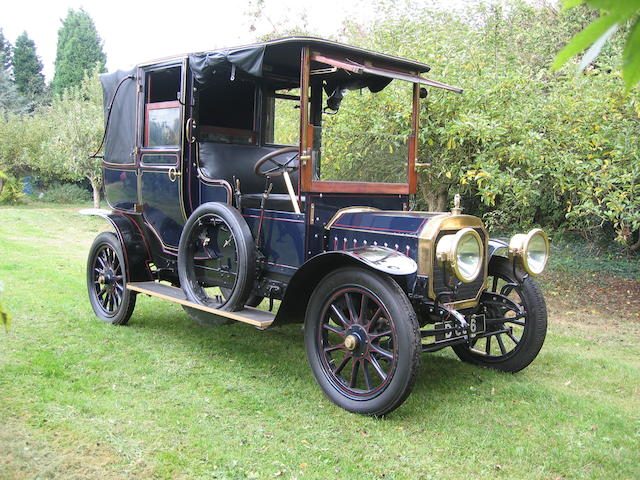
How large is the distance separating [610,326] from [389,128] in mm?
3333

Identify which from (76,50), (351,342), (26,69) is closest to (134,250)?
(351,342)

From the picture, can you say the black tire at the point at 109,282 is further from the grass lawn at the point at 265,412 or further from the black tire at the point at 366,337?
the black tire at the point at 366,337

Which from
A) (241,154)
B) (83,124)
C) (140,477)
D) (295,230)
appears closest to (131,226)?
(241,154)

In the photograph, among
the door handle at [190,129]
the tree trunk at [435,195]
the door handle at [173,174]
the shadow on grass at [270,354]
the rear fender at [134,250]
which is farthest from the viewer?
the tree trunk at [435,195]

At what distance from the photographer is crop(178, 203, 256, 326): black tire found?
439cm

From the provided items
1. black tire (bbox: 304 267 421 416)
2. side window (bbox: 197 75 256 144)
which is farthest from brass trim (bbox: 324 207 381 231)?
side window (bbox: 197 75 256 144)

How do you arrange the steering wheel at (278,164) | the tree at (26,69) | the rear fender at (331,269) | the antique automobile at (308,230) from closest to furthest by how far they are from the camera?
the rear fender at (331,269), the antique automobile at (308,230), the steering wheel at (278,164), the tree at (26,69)

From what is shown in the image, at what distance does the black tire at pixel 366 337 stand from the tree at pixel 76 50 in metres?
29.6

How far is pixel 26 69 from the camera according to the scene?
1280 inches

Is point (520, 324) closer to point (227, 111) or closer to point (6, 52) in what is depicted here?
point (227, 111)

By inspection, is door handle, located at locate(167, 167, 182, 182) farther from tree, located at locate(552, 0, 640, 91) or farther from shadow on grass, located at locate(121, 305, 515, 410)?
tree, located at locate(552, 0, 640, 91)

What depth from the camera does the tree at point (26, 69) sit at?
3222 cm

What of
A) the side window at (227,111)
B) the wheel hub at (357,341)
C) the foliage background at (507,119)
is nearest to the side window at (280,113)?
the side window at (227,111)

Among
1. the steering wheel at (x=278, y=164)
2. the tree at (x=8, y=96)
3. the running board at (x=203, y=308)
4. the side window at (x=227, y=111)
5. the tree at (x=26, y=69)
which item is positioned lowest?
the running board at (x=203, y=308)
